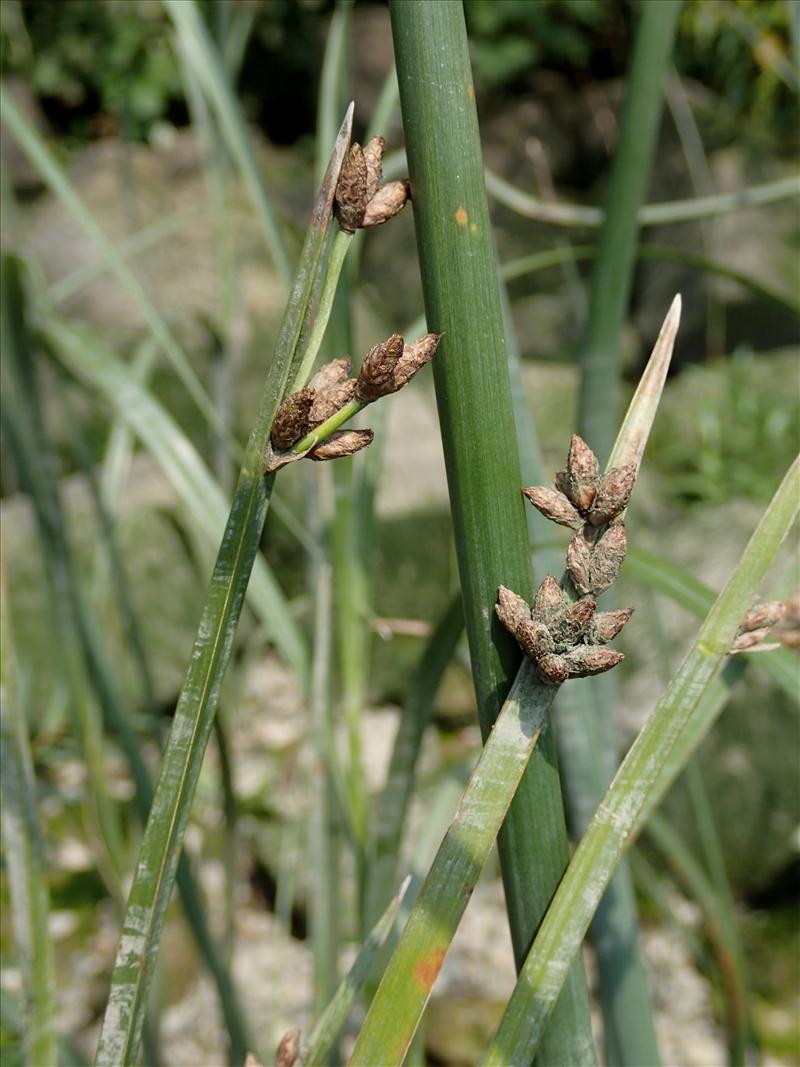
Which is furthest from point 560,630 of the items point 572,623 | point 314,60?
point 314,60

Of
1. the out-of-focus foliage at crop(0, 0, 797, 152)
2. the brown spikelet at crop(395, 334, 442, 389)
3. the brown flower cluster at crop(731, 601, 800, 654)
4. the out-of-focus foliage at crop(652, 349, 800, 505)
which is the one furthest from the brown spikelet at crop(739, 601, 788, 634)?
the out-of-focus foliage at crop(0, 0, 797, 152)

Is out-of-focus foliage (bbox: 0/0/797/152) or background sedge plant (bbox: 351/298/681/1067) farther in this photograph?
out-of-focus foliage (bbox: 0/0/797/152)

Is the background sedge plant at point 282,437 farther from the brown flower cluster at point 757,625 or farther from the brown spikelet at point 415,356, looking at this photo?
the brown flower cluster at point 757,625

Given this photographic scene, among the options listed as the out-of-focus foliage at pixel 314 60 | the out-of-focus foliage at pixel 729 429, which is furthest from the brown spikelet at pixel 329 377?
the out-of-focus foliage at pixel 314 60

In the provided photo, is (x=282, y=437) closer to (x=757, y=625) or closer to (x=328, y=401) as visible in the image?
(x=328, y=401)

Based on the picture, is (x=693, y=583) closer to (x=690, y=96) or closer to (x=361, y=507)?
(x=361, y=507)

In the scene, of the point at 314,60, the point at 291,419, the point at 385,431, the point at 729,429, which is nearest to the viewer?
the point at 291,419

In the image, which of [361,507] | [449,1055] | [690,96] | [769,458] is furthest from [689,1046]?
[690,96]

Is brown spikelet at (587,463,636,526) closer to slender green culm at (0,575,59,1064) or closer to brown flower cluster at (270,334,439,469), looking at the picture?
brown flower cluster at (270,334,439,469)
